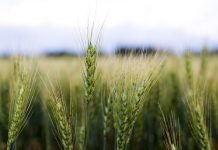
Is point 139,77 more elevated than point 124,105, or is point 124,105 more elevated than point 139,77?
point 139,77

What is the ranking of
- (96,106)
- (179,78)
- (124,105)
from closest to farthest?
(124,105)
(96,106)
(179,78)

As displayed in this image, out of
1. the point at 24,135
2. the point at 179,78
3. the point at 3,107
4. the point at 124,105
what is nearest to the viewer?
the point at 124,105

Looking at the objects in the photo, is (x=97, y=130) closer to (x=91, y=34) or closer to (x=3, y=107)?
(x=3, y=107)

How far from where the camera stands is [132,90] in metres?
2.09

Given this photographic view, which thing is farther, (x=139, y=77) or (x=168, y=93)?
(x=168, y=93)

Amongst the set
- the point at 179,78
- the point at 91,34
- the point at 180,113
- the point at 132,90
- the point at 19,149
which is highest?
the point at 91,34

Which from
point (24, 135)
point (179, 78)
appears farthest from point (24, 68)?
point (179, 78)

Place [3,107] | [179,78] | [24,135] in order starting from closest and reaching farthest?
1. [3,107]
2. [24,135]
3. [179,78]

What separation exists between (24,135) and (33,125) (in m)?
0.20

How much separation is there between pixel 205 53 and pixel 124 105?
2.15 meters

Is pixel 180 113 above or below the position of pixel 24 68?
below

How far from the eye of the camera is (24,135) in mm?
4121

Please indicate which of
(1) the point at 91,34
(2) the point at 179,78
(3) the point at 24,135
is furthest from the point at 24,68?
(2) the point at 179,78

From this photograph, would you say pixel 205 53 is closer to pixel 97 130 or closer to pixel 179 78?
pixel 179 78
